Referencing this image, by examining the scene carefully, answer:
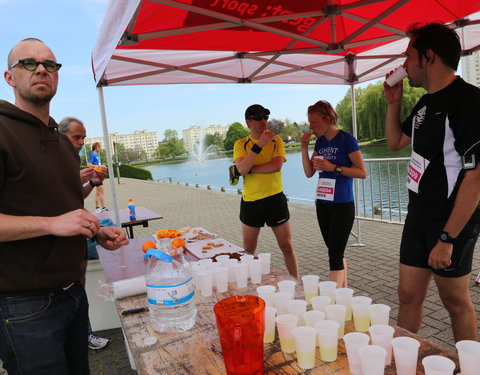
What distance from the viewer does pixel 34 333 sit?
149 cm

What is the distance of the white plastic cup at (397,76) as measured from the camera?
7.01 ft

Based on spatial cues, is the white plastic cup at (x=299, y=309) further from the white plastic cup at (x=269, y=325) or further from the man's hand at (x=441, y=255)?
the man's hand at (x=441, y=255)

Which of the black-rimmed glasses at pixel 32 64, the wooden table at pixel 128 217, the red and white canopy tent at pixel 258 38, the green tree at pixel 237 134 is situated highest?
the red and white canopy tent at pixel 258 38

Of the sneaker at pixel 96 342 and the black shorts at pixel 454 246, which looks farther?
the sneaker at pixel 96 342

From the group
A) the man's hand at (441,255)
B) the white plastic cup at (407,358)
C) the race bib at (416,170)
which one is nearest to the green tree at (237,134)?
the race bib at (416,170)

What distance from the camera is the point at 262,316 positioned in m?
1.06

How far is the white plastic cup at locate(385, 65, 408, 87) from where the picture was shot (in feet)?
7.01

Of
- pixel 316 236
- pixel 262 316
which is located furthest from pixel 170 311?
pixel 316 236

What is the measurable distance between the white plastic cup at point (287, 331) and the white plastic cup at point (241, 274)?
61cm

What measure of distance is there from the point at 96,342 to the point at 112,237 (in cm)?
209

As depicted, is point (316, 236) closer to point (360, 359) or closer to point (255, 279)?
point (255, 279)

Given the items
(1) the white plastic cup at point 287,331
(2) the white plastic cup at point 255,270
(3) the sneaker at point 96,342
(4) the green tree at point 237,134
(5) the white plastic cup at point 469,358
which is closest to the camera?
(5) the white plastic cup at point 469,358

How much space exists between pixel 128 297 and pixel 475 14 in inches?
165

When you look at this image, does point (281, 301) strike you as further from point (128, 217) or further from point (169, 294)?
point (128, 217)
